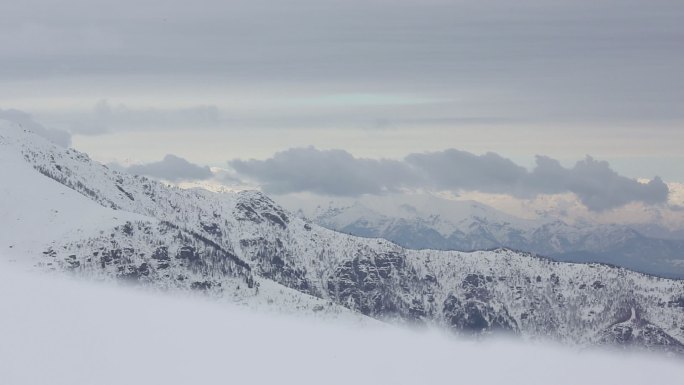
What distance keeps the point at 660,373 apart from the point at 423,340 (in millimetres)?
11419

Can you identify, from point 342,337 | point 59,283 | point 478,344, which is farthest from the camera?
point 478,344

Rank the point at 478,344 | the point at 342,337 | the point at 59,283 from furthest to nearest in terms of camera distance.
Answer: the point at 478,344 → the point at 342,337 → the point at 59,283

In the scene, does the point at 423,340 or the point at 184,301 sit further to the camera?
the point at 423,340

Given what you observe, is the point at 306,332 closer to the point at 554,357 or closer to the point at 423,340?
the point at 423,340

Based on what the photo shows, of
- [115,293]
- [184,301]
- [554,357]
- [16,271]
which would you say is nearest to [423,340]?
[554,357]

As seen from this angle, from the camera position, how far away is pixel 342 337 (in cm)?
4266

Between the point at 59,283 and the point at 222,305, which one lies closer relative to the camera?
the point at 59,283

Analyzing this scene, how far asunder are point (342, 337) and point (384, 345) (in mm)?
2066

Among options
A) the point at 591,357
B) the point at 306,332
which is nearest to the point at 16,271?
the point at 306,332

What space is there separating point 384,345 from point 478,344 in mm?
5642

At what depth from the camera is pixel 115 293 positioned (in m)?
40.5

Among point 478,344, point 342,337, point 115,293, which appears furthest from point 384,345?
point 115,293

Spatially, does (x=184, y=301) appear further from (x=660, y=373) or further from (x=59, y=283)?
(x=660, y=373)

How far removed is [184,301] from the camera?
41.1 m
